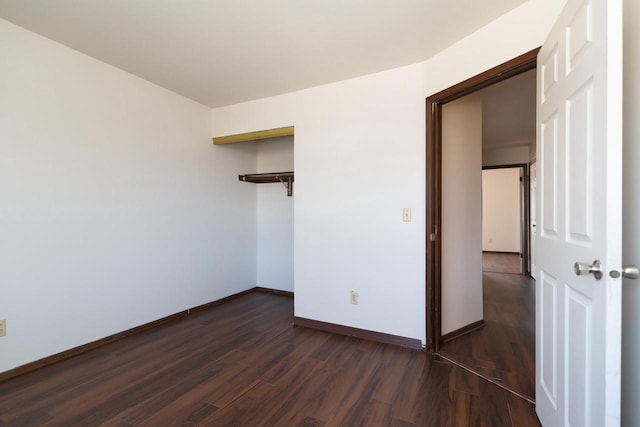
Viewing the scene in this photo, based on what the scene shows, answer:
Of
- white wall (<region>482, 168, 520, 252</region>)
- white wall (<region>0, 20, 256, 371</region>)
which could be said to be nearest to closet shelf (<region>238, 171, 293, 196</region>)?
white wall (<region>0, 20, 256, 371</region>)

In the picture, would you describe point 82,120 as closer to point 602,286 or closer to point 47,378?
point 47,378

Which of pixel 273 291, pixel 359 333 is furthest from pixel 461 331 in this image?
pixel 273 291

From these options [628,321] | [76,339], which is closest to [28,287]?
[76,339]

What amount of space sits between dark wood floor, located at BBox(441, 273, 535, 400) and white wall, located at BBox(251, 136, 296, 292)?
2.28 meters

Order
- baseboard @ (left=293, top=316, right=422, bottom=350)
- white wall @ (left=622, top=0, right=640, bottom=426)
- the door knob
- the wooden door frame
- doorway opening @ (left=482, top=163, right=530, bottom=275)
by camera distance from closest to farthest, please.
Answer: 1. the door knob
2. white wall @ (left=622, top=0, right=640, bottom=426)
3. the wooden door frame
4. baseboard @ (left=293, top=316, right=422, bottom=350)
5. doorway opening @ (left=482, top=163, right=530, bottom=275)

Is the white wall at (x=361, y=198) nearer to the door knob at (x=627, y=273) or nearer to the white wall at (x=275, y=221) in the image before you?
the white wall at (x=275, y=221)

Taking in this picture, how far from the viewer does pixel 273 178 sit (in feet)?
12.7

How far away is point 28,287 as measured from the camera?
2.04 metres

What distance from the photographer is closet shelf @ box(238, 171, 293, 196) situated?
379 centimetres

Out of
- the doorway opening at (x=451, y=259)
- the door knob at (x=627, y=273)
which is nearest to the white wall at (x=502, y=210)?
the doorway opening at (x=451, y=259)

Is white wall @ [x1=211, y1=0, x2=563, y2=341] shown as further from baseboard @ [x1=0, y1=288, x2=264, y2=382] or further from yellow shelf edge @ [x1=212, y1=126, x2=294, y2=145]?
baseboard @ [x1=0, y1=288, x2=264, y2=382]

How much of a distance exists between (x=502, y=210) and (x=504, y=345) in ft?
20.7

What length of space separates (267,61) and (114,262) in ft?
7.24

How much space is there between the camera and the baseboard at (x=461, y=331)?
8.40 ft
